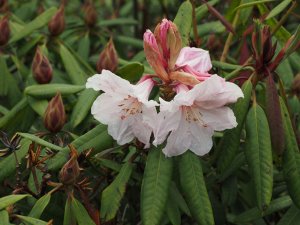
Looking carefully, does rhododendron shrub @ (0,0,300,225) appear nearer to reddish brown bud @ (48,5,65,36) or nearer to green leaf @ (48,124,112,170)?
green leaf @ (48,124,112,170)

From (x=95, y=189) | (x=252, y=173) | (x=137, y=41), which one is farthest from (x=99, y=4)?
(x=252, y=173)

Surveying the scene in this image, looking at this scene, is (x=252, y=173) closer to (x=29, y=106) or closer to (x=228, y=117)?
(x=228, y=117)

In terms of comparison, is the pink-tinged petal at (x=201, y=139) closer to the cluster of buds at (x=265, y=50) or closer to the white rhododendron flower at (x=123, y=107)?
the white rhododendron flower at (x=123, y=107)

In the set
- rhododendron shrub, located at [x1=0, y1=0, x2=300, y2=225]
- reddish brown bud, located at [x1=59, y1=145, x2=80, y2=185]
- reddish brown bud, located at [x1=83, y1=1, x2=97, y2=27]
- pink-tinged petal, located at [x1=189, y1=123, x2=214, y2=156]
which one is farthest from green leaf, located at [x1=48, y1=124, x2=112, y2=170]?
reddish brown bud, located at [x1=83, y1=1, x2=97, y2=27]

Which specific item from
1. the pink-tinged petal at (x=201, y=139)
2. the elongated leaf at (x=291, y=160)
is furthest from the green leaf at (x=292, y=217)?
the pink-tinged petal at (x=201, y=139)

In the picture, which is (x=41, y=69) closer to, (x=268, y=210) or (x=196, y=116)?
(x=196, y=116)

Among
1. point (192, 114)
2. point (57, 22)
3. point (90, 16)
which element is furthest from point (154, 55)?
point (90, 16)

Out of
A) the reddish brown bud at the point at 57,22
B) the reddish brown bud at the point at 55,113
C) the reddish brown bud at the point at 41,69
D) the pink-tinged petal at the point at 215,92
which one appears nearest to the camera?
the pink-tinged petal at the point at 215,92
